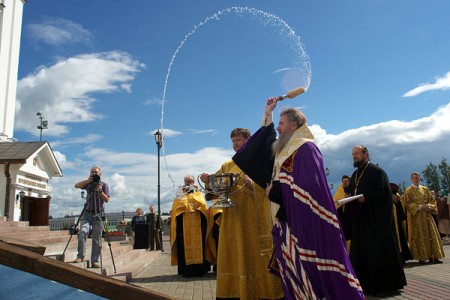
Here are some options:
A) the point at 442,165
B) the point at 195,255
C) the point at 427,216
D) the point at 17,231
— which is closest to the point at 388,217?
the point at 195,255

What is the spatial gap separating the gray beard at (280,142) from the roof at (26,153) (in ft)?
68.4

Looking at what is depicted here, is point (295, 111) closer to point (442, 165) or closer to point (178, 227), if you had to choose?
point (178, 227)

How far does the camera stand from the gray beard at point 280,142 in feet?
14.8

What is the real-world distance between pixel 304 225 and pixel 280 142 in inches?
42.1

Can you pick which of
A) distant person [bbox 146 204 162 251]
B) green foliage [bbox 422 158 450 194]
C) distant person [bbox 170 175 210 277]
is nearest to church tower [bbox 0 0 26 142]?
distant person [bbox 146 204 162 251]

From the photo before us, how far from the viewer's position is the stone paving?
6.48m

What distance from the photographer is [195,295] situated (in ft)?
22.8

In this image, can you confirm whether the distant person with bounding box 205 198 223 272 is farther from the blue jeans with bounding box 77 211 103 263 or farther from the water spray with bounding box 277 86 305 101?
the water spray with bounding box 277 86 305 101

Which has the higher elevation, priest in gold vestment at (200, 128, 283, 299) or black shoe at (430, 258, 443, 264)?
priest in gold vestment at (200, 128, 283, 299)

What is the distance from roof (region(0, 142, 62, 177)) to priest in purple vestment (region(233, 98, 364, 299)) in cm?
2111

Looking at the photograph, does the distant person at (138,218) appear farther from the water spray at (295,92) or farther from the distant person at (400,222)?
the water spray at (295,92)

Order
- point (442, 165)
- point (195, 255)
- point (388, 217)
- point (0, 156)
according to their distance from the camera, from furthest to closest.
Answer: point (442, 165)
point (0, 156)
point (195, 255)
point (388, 217)

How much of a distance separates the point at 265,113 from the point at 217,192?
109cm

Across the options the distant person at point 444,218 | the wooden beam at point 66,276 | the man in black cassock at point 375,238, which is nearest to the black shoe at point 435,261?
the man in black cassock at point 375,238
